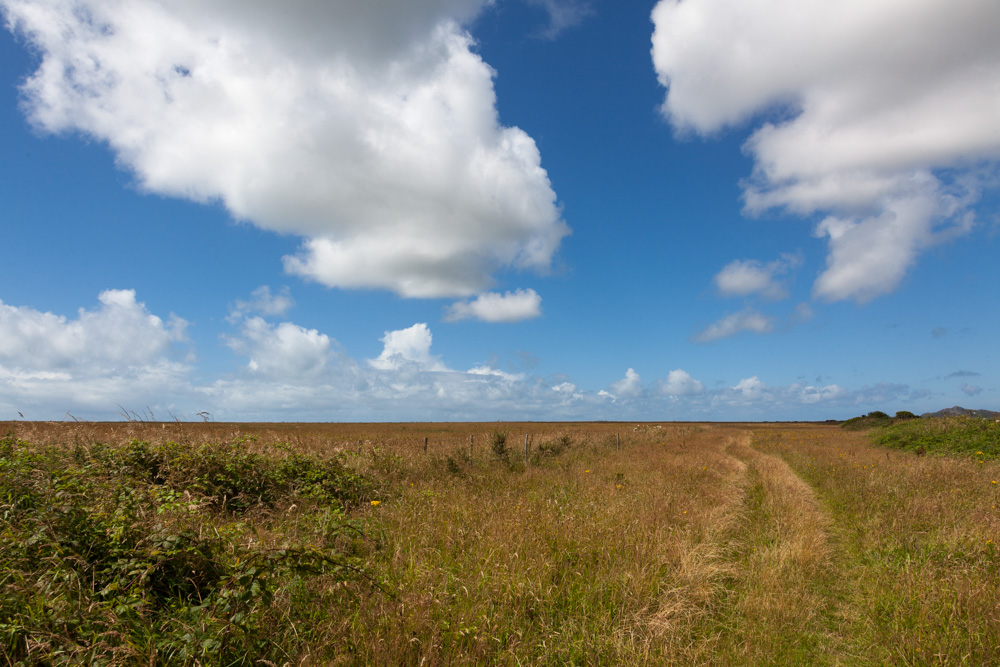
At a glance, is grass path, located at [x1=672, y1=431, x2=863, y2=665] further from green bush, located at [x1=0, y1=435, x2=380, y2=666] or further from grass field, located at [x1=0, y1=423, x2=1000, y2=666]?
green bush, located at [x1=0, y1=435, x2=380, y2=666]

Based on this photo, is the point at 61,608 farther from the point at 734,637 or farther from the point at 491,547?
the point at 734,637

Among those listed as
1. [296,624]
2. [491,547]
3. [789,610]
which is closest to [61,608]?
[296,624]

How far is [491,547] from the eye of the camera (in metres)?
5.41

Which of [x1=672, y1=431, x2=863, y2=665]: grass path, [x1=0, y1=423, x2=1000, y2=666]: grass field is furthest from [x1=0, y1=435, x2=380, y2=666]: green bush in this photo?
[x1=672, y1=431, x2=863, y2=665]: grass path

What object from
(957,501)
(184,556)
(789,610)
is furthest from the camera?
(957,501)

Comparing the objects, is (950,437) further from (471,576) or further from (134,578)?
(134,578)

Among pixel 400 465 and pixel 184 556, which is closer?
pixel 184 556

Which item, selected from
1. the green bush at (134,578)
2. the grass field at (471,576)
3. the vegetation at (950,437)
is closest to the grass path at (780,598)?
the grass field at (471,576)

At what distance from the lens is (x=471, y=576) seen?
4.75 m

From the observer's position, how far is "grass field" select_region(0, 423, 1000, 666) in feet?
11.1

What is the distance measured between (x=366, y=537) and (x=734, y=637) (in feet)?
14.1

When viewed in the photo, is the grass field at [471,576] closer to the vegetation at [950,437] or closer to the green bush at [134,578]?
the green bush at [134,578]

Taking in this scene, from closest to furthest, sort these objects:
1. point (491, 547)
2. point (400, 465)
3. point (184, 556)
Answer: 1. point (184, 556)
2. point (491, 547)
3. point (400, 465)

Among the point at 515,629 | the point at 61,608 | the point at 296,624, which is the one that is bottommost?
the point at 515,629
